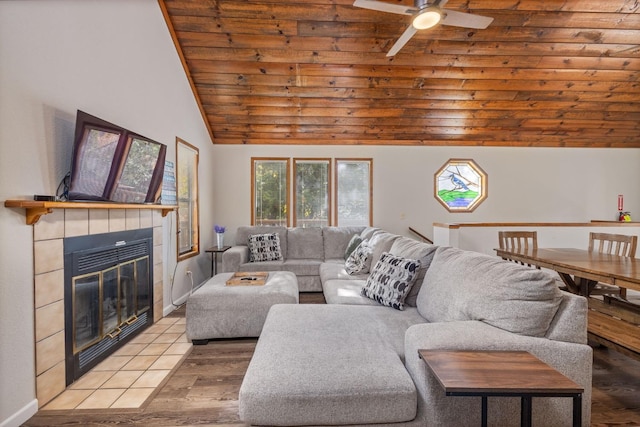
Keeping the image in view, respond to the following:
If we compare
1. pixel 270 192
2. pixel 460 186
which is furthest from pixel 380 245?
pixel 460 186

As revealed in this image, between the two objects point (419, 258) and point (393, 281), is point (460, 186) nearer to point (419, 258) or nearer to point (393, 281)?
point (419, 258)

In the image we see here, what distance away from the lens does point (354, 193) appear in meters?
5.14

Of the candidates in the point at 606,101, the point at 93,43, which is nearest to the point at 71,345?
the point at 93,43

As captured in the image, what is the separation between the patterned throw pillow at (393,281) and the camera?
203cm

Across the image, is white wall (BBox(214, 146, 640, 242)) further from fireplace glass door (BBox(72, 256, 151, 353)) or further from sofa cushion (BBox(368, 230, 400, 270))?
fireplace glass door (BBox(72, 256, 151, 353))

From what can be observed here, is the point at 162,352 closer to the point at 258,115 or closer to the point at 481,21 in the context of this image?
the point at 258,115

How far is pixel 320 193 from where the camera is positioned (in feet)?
16.8

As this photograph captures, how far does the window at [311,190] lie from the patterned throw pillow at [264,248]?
0.87 meters

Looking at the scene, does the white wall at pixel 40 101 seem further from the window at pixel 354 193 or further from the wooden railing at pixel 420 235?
the wooden railing at pixel 420 235

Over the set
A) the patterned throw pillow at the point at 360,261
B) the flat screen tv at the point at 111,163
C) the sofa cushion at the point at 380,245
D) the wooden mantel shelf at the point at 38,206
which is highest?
the flat screen tv at the point at 111,163

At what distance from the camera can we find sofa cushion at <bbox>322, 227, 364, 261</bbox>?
443cm

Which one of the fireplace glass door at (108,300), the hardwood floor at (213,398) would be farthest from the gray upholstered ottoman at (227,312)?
the fireplace glass door at (108,300)

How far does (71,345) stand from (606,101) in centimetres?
676

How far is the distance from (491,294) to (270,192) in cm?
409
